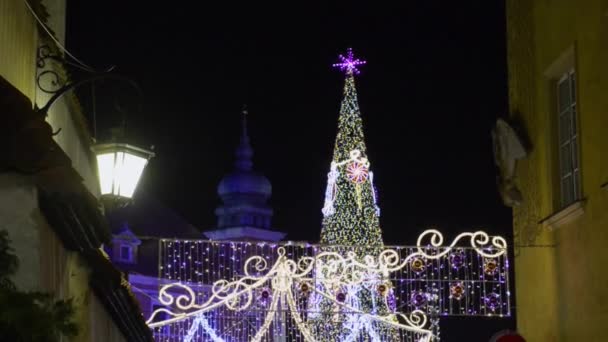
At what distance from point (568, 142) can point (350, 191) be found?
1823cm

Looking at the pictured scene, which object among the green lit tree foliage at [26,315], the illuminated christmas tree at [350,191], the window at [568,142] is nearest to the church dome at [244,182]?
the illuminated christmas tree at [350,191]

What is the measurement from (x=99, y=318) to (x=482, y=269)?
6208mm

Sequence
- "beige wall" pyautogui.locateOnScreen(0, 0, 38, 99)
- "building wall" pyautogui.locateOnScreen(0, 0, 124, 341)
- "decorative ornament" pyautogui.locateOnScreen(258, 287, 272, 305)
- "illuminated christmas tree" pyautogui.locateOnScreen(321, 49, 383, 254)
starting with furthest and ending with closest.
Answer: "illuminated christmas tree" pyautogui.locateOnScreen(321, 49, 383, 254)
"decorative ornament" pyautogui.locateOnScreen(258, 287, 272, 305)
"beige wall" pyautogui.locateOnScreen(0, 0, 38, 99)
"building wall" pyautogui.locateOnScreen(0, 0, 124, 341)

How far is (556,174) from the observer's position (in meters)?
15.2

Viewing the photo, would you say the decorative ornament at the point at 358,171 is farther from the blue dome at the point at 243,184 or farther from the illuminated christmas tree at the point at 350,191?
the blue dome at the point at 243,184

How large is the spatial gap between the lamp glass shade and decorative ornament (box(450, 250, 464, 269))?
697cm

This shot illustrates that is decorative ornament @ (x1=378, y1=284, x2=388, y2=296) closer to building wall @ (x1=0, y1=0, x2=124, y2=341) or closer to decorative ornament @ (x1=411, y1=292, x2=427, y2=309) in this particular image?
decorative ornament @ (x1=411, y1=292, x2=427, y2=309)

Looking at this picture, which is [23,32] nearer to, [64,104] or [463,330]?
[64,104]

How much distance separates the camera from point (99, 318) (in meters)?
12.4

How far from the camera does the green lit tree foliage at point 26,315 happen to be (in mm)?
6316

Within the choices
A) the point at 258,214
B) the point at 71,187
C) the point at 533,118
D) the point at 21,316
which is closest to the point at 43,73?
the point at 71,187

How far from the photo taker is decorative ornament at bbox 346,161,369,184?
3105cm

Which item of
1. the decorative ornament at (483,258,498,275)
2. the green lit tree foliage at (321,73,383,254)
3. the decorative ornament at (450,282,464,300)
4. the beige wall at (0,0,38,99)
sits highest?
the green lit tree foliage at (321,73,383,254)

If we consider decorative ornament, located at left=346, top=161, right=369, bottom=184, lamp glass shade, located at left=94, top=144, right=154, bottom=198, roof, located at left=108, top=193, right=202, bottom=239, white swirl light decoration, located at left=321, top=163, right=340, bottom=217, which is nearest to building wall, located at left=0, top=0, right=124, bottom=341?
lamp glass shade, located at left=94, top=144, right=154, bottom=198
